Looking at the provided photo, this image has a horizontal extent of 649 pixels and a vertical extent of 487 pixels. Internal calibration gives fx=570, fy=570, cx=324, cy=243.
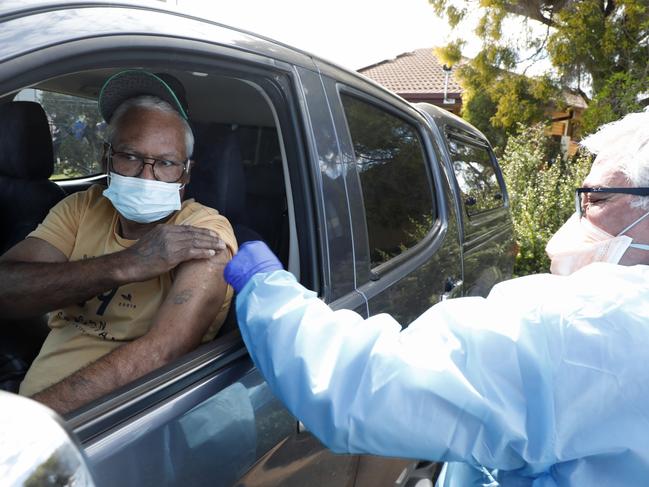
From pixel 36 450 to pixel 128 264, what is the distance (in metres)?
1.32

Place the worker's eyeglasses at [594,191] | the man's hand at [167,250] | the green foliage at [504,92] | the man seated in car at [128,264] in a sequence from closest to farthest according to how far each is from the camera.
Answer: the worker's eyeglasses at [594,191] → the man seated in car at [128,264] → the man's hand at [167,250] → the green foliage at [504,92]

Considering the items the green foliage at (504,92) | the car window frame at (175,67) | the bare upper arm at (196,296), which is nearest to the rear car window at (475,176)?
the car window frame at (175,67)

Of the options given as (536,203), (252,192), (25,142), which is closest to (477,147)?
(252,192)

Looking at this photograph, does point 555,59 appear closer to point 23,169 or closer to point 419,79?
point 419,79

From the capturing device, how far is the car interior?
232 cm

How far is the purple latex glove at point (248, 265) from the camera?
142cm

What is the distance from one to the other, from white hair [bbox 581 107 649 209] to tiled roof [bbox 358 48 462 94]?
1807cm

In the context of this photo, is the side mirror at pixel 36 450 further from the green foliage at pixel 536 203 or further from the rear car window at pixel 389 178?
the green foliage at pixel 536 203

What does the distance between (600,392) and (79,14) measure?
1.28m

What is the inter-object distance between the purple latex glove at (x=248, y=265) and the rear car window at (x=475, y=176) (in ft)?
7.64

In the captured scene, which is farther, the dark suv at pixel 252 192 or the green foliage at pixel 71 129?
the green foliage at pixel 71 129

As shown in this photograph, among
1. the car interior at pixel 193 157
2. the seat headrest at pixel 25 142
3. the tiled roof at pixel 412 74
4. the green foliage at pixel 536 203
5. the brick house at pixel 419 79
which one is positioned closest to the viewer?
the car interior at pixel 193 157

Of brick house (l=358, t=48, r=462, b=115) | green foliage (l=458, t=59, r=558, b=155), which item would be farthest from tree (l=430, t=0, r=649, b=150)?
brick house (l=358, t=48, r=462, b=115)

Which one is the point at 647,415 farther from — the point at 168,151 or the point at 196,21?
the point at 168,151
